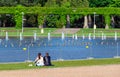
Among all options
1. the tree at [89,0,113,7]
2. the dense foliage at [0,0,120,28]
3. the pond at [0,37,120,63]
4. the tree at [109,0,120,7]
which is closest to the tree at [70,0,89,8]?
the dense foliage at [0,0,120,28]

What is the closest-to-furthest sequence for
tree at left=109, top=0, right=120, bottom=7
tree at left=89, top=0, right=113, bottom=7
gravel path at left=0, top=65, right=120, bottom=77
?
gravel path at left=0, top=65, right=120, bottom=77
tree at left=109, top=0, right=120, bottom=7
tree at left=89, top=0, right=113, bottom=7

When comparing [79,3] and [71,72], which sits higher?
[79,3]

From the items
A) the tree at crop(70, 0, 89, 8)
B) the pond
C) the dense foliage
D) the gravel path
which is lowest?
the pond

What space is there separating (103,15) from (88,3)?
587 centimetres

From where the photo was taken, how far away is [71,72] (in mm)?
26109

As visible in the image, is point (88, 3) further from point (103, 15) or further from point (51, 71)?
point (51, 71)

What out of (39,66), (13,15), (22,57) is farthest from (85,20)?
(39,66)

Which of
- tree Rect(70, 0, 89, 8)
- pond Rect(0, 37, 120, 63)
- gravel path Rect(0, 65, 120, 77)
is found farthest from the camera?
tree Rect(70, 0, 89, 8)

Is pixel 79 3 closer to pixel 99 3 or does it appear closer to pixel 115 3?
pixel 99 3

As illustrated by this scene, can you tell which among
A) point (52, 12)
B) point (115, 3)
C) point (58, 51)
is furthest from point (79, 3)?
point (58, 51)

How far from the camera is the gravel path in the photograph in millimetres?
24812

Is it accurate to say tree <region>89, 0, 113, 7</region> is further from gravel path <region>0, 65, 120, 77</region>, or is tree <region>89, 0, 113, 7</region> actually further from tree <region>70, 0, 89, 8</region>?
gravel path <region>0, 65, 120, 77</region>

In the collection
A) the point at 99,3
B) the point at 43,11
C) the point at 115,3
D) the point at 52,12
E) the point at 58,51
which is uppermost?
the point at 99,3

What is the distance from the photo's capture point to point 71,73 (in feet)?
84.2
